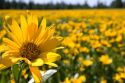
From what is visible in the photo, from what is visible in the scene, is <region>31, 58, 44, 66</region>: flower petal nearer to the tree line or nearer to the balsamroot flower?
the balsamroot flower

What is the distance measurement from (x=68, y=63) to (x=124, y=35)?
2771 millimetres

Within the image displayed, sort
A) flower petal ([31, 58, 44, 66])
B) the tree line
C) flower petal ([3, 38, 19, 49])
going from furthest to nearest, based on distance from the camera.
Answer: the tree line < flower petal ([3, 38, 19, 49]) < flower petal ([31, 58, 44, 66])

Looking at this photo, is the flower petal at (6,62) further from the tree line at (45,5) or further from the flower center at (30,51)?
the tree line at (45,5)

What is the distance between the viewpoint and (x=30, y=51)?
1436 mm

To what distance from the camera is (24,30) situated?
54.1 inches

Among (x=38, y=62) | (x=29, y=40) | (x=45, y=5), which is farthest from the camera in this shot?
(x=45, y=5)

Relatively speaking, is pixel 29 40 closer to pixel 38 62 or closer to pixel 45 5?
pixel 38 62

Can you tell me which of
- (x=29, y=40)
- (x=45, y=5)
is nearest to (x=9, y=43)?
(x=29, y=40)

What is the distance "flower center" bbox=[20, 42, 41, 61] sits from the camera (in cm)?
140

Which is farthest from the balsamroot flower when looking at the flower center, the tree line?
the tree line

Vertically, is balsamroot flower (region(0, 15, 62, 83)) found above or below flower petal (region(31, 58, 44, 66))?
above

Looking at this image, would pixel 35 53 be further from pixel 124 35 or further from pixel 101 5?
pixel 101 5

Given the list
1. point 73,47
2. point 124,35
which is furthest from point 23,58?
point 124,35

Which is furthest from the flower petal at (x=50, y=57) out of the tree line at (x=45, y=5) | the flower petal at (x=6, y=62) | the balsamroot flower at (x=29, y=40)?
the tree line at (x=45, y=5)
